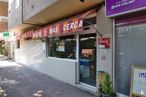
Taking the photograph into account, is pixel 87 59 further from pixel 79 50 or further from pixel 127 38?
pixel 127 38

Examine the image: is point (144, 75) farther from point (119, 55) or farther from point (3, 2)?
point (3, 2)

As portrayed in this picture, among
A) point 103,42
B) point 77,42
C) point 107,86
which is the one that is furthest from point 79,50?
point 107,86

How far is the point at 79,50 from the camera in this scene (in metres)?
9.50

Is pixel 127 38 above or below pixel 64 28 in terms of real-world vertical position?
below

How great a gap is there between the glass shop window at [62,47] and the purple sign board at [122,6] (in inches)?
146

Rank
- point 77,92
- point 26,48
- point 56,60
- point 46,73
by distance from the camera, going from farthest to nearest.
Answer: point 26,48 < point 46,73 < point 56,60 < point 77,92

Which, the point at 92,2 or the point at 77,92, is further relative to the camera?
the point at 77,92

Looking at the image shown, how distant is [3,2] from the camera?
34.6 metres

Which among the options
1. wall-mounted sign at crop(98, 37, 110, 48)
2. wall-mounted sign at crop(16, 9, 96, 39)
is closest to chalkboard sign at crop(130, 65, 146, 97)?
wall-mounted sign at crop(98, 37, 110, 48)

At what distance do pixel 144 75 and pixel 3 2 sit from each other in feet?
109

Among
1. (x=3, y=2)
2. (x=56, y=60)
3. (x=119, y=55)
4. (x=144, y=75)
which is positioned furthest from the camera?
(x=3, y=2)

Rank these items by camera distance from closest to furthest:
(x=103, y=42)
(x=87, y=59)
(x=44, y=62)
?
(x=103, y=42) → (x=87, y=59) → (x=44, y=62)

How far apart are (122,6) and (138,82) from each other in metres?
2.15

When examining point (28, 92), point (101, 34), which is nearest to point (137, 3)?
point (101, 34)
